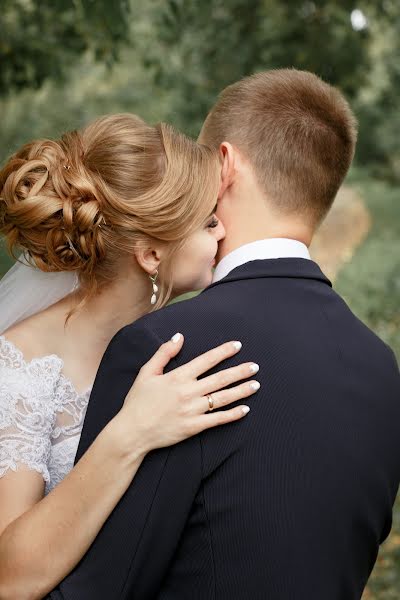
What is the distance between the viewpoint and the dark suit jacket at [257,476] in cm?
212

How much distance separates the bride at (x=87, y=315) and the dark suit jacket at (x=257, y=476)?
50 mm

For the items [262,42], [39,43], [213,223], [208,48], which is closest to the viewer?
[213,223]

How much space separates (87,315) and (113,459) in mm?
785

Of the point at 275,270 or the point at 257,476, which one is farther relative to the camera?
the point at 275,270

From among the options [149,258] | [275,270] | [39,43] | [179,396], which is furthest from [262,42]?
[179,396]

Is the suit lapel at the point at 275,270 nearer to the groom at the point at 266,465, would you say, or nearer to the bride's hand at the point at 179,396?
the groom at the point at 266,465

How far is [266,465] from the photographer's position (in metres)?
2.14

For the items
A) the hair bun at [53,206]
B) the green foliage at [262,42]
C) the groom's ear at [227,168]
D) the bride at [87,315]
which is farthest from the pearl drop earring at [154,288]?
the green foliage at [262,42]

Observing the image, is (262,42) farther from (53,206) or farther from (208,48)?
(53,206)

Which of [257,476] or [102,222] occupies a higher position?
[102,222]

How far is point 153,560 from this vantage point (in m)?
2.12

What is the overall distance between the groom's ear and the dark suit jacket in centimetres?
47

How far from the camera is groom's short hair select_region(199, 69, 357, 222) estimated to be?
2629 mm

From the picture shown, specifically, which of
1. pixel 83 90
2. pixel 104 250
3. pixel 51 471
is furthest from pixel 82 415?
pixel 83 90
